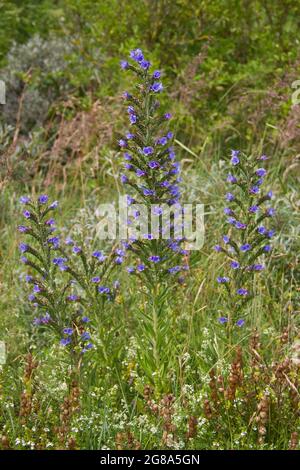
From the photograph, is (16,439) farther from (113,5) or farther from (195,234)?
(113,5)

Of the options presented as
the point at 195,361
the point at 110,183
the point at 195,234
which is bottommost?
the point at 195,361

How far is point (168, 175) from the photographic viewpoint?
11.3 ft

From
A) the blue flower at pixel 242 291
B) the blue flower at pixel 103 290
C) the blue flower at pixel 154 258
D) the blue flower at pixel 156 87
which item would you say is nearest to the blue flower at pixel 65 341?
the blue flower at pixel 103 290

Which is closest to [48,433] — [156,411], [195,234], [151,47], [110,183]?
[156,411]

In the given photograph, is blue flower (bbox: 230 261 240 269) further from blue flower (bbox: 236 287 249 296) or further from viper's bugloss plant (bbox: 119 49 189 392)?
viper's bugloss plant (bbox: 119 49 189 392)

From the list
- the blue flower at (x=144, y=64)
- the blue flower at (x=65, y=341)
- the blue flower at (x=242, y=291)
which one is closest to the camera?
the blue flower at (x=144, y=64)

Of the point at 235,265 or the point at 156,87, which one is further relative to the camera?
the point at 235,265

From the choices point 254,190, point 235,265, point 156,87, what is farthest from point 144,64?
point 235,265

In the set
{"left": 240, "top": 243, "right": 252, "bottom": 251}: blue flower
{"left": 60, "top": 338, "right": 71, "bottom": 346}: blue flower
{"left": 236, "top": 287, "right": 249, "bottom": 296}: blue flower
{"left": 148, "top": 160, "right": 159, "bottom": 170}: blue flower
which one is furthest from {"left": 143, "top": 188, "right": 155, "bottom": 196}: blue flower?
{"left": 60, "top": 338, "right": 71, "bottom": 346}: blue flower

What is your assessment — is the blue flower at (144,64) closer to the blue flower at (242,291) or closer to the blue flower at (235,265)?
the blue flower at (235,265)

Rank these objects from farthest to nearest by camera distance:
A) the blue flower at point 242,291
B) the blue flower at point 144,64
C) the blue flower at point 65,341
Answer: the blue flower at point 242,291, the blue flower at point 65,341, the blue flower at point 144,64

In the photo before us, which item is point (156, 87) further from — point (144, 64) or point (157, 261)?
point (157, 261)

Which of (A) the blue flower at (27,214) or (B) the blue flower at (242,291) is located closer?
(A) the blue flower at (27,214)
